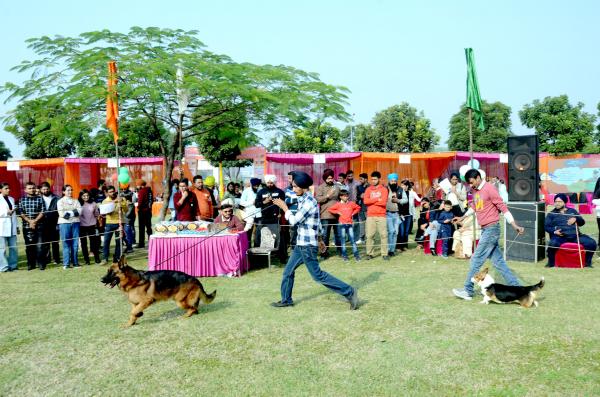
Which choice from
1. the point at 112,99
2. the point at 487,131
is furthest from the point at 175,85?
the point at 487,131

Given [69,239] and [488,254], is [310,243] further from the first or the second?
[69,239]

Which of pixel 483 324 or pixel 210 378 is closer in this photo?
pixel 210 378

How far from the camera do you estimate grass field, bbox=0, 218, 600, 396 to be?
4.26m

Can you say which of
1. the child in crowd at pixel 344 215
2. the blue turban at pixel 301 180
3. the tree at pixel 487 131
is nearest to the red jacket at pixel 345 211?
the child in crowd at pixel 344 215

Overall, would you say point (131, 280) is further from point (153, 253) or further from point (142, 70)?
point (142, 70)

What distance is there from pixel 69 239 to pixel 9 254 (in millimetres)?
1258

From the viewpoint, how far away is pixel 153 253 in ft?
30.2

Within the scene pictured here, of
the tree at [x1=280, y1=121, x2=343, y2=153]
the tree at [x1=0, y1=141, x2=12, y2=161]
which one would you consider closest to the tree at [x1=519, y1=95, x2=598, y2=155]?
the tree at [x1=280, y1=121, x2=343, y2=153]

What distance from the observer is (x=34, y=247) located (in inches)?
413

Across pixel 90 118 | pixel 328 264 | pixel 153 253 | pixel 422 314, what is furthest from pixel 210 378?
pixel 90 118

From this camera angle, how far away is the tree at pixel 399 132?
33.8 meters

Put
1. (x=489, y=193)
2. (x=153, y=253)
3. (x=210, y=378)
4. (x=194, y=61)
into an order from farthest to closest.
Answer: (x=194, y=61) → (x=153, y=253) → (x=489, y=193) → (x=210, y=378)

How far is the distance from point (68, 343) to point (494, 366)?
14.2ft

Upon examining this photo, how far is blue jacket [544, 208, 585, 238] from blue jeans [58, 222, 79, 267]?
931cm
